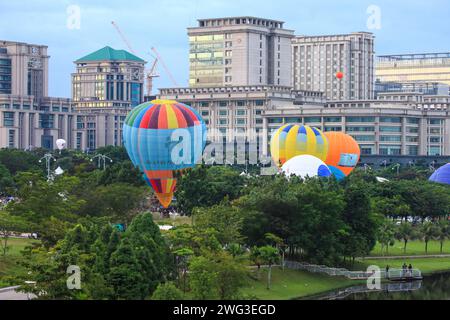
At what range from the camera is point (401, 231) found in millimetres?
95938

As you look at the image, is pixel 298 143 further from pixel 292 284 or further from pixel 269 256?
pixel 269 256

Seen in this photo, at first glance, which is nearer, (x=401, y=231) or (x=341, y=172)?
(x=401, y=231)

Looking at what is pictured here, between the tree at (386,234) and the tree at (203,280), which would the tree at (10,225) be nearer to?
the tree at (203,280)

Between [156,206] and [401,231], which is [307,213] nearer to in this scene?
[401,231]

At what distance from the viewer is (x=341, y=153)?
132m

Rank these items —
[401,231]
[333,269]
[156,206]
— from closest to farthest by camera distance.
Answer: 1. [333,269]
2. [401,231]
3. [156,206]

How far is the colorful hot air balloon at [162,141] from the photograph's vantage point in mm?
108312

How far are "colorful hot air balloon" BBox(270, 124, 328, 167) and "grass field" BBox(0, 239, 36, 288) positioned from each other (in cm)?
4861

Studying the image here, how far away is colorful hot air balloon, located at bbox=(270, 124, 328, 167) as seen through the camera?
130 metres

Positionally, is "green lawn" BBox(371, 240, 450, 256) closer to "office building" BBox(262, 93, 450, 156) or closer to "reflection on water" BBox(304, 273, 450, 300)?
"reflection on water" BBox(304, 273, 450, 300)

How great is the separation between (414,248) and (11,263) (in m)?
37.0

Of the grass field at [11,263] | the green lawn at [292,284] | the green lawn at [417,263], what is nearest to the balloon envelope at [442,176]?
the green lawn at [417,263]
